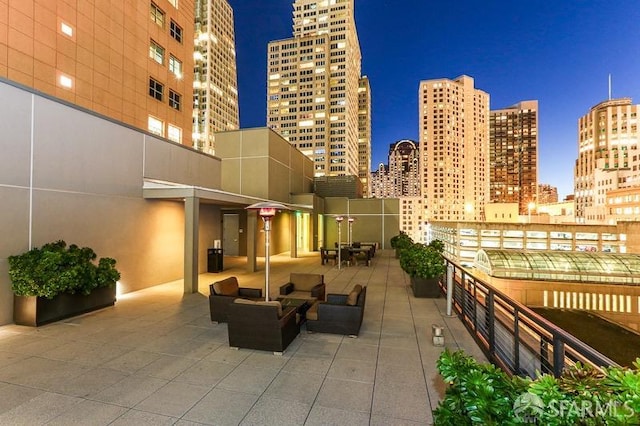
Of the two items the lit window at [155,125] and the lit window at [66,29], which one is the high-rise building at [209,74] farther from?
the lit window at [66,29]

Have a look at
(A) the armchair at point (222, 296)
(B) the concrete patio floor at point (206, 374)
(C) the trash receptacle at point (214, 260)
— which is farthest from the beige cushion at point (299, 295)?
(C) the trash receptacle at point (214, 260)

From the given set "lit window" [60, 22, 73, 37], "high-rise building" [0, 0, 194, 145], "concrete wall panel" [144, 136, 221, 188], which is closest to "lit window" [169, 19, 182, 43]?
"high-rise building" [0, 0, 194, 145]

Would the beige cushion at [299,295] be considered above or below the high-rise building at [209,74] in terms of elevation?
below

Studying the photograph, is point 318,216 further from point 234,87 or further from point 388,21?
point 388,21

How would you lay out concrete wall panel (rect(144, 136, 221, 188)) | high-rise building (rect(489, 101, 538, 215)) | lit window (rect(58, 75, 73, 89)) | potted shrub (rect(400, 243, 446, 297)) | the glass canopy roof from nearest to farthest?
1. potted shrub (rect(400, 243, 446, 297))
2. concrete wall panel (rect(144, 136, 221, 188))
3. lit window (rect(58, 75, 73, 89))
4. the glass canopy roof
5. high-rise building (rect(489, 101, 538, 215))

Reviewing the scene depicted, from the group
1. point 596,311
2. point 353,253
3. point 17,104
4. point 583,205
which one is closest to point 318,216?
point 353,253

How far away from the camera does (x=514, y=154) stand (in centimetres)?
16612

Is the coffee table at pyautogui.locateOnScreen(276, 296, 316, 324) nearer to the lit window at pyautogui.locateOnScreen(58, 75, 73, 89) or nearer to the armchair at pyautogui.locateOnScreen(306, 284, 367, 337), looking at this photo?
the armchair at pyautogui.locateOnScreen(306, 284, 367, 337)

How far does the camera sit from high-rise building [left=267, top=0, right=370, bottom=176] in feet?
299

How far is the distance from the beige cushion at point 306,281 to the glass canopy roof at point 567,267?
72.7ft

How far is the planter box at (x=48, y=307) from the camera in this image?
599 centimetres

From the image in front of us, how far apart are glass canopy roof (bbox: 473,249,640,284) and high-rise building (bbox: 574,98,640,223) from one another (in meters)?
79.7

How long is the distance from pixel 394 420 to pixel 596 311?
29.3m

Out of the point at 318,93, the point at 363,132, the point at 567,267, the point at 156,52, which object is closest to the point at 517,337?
the point at 156,52
